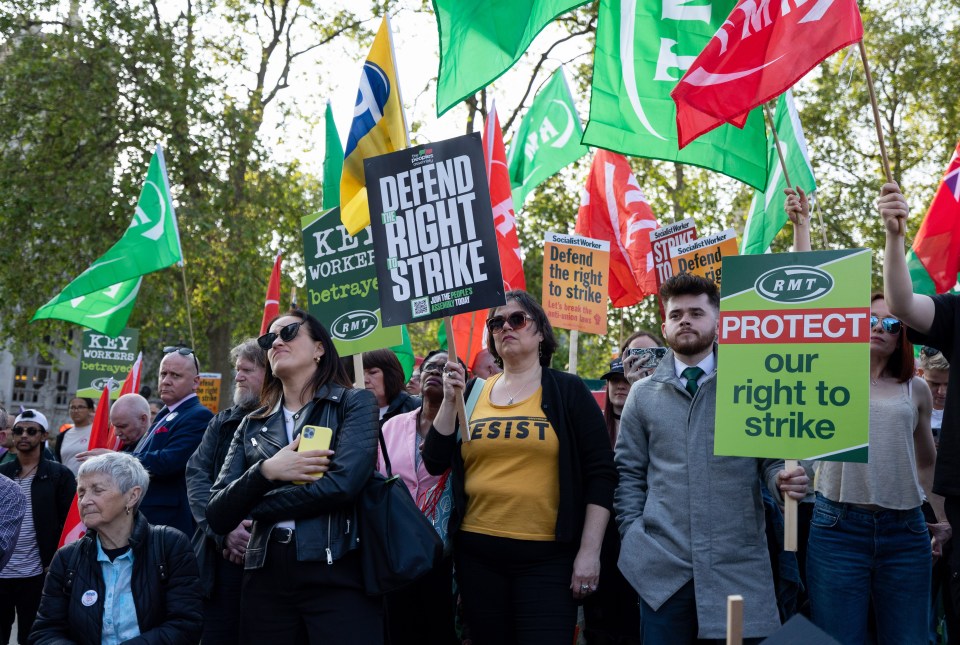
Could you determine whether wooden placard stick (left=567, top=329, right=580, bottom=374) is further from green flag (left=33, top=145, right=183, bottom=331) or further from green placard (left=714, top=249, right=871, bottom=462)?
green flag (left=33, top=145, right=183, bottom=331)

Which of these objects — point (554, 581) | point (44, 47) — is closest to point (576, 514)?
point (554, 581)

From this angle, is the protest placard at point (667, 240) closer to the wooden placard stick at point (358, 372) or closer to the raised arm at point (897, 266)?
the wooden placard stick at point (358, 372)

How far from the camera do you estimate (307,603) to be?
161 inches

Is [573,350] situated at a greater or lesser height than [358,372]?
greater

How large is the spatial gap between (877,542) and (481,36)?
3.44 meters

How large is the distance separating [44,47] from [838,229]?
1654 centimetres

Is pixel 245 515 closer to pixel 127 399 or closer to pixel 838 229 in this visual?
pixel 127 399

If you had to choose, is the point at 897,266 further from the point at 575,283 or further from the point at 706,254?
the point at 575,283

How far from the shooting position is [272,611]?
412cm

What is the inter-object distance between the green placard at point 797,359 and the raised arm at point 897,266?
0.09 meters

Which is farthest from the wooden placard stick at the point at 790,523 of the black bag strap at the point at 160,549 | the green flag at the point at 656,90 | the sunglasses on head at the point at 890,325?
the green flag at the point at 656,90

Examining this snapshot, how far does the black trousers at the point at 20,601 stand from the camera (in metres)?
6.91

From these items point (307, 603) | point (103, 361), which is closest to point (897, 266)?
point (307, 603)

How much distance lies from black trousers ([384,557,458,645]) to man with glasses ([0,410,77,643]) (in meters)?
2.71
